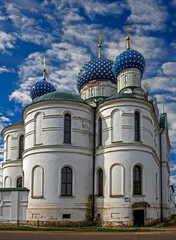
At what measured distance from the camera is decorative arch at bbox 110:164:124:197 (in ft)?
69.4

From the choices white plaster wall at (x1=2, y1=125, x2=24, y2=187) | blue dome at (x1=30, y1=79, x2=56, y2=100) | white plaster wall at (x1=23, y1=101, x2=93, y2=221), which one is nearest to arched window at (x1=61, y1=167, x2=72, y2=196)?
white plaster wall at (x1=23, y1=101, x2=93, y2=221)

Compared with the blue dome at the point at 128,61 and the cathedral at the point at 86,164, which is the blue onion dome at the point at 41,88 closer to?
the blue dome at the point at 128,61

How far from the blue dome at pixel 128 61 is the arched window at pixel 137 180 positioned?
411 inches

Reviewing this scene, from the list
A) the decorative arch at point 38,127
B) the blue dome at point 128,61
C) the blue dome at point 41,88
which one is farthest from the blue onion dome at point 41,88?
the decorative arch at point 38,127

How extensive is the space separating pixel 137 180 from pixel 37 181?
6916mm

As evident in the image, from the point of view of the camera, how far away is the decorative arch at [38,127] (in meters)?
22.6

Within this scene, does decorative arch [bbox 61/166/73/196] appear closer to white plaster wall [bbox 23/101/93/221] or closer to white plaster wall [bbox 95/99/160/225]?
white plaster wall [bbox 23/101/93/221]

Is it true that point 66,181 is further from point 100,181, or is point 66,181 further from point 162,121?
point 162,121

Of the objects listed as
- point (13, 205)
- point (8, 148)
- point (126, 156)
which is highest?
point (8, 148)

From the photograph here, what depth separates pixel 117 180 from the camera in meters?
21.4

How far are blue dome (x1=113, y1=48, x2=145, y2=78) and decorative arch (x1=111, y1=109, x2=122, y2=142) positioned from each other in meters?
7.25

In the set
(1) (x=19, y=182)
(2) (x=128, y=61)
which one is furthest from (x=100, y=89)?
(1) (x=19, y=182)

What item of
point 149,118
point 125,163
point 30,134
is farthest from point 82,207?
point 149,118

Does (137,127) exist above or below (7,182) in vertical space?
above
